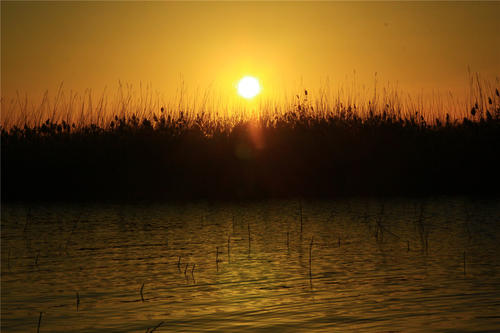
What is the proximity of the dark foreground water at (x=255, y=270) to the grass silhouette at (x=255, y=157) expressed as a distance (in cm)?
305

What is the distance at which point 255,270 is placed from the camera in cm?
697

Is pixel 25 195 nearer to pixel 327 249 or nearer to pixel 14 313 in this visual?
pixel 327 249

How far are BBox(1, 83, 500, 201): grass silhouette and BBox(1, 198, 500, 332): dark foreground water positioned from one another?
305 cm

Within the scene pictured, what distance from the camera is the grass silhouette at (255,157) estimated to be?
1485cm

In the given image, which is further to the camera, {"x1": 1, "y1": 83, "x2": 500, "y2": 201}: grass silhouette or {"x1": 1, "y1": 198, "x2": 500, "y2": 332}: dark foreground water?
{"x1": 1, "y1": 83, "x2": 500, "y2": 201}: grass silhouette

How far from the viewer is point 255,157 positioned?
590 inches

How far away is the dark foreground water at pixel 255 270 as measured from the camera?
511cm

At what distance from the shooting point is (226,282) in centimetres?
646

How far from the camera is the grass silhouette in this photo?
14.9m

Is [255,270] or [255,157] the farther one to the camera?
[255,157]

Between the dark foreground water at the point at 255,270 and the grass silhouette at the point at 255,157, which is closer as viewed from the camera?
the dark foreground water at the point at 255,270

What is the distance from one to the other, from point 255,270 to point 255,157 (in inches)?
319

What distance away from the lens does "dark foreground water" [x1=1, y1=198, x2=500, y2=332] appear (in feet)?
16.8

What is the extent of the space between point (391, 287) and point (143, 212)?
6.68 metres
